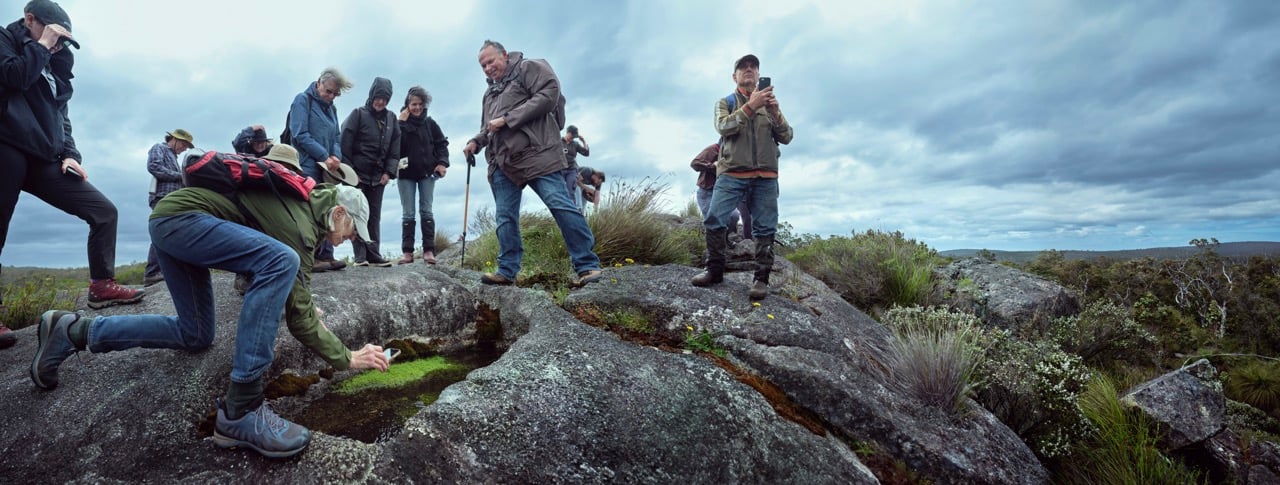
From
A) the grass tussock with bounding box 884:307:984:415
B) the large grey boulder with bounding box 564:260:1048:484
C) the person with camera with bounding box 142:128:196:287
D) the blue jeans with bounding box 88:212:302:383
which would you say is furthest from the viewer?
the person with camera with bounding box 142:128:196:287

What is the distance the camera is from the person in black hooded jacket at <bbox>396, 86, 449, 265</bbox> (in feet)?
20.4

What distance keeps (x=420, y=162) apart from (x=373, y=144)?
53 centimetres

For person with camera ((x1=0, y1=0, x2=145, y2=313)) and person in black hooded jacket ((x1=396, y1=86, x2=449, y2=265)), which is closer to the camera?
person with camera ((x1=0, y1=0, x2=145, y2=313))

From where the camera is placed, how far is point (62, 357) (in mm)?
2486

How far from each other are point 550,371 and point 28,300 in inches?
196

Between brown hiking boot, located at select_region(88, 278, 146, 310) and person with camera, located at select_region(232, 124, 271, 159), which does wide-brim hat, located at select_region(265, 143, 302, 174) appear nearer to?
brown hiking boot, located at select_region(88, 278, 146, 310)

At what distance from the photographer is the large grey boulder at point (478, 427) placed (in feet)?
6.56

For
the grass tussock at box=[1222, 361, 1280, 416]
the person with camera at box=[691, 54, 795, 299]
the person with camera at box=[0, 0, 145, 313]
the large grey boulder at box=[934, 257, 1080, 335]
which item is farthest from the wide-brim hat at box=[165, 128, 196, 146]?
the grass tussock at box=[1222, 361, 1280, 416]

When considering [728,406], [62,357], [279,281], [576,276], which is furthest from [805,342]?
[62,357]

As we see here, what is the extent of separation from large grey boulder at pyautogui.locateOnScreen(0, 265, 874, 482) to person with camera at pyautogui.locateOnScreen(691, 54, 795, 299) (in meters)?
1.65

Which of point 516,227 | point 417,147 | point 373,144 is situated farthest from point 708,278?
point 373,144

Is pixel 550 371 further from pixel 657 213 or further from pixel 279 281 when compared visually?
pixel 657 213

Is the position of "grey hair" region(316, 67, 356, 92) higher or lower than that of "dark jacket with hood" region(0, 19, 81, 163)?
higher

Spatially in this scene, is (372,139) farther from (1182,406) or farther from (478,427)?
(1182,406)
